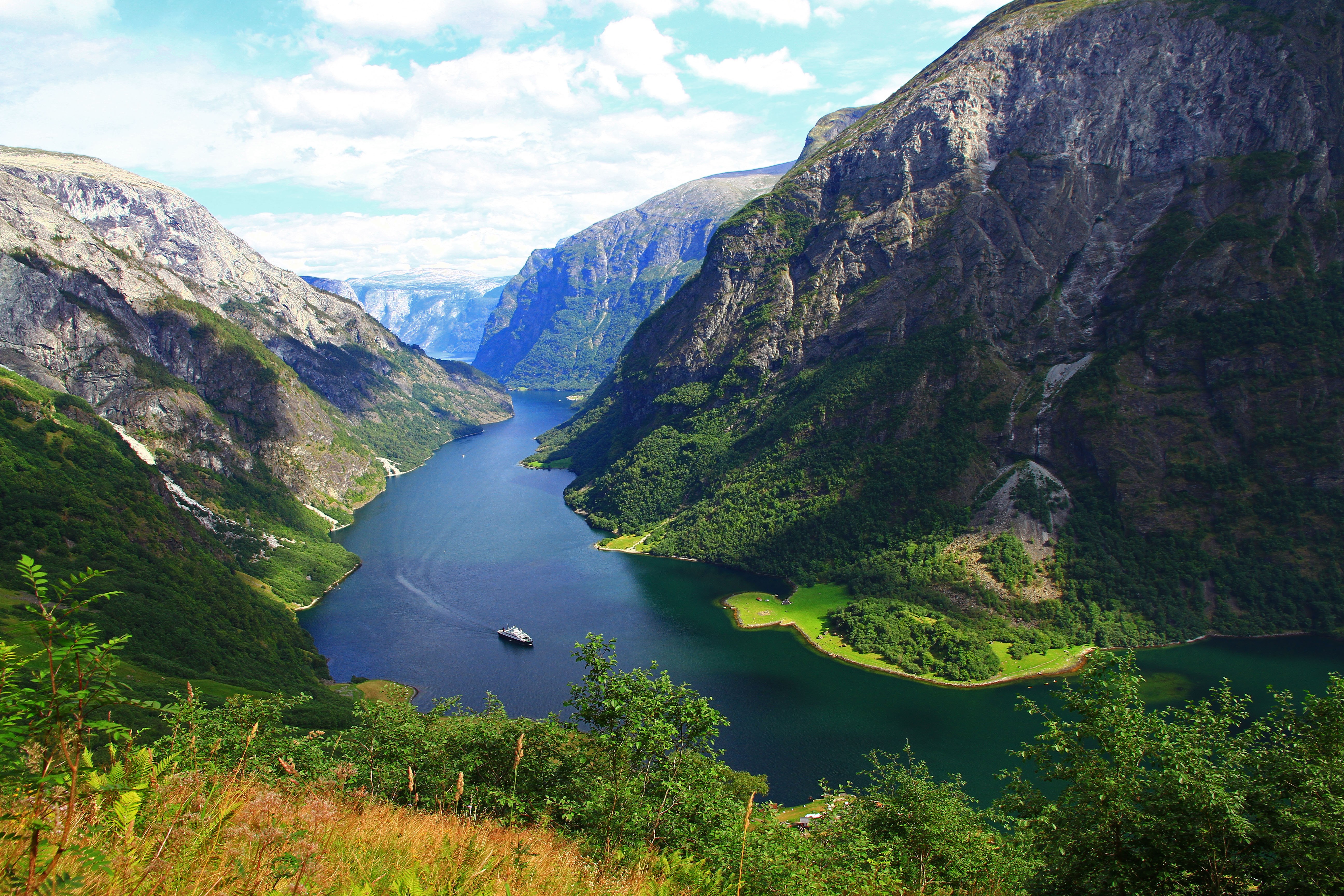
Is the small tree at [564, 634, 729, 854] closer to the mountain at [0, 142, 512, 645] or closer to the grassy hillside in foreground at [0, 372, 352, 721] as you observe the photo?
the grassy hillside in foreground at [0, 372, 352, 721]

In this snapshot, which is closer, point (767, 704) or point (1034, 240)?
point (767, 704)

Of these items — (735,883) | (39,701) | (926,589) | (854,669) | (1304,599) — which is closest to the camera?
(39,701)

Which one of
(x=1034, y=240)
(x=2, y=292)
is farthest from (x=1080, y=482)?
(x=2, y=292)

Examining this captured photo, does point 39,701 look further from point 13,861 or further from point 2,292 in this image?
point 2,292

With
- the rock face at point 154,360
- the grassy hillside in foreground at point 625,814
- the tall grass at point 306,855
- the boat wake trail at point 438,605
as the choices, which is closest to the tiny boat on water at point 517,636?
the boat wake trail at point 438,605

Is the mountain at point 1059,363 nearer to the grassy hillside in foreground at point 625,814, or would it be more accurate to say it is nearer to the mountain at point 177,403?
the mountain at point 177,403

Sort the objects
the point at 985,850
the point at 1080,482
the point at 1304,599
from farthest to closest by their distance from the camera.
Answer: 1. the point at 1080,482
2. the point at 1304,599
3. the point at 985,850
